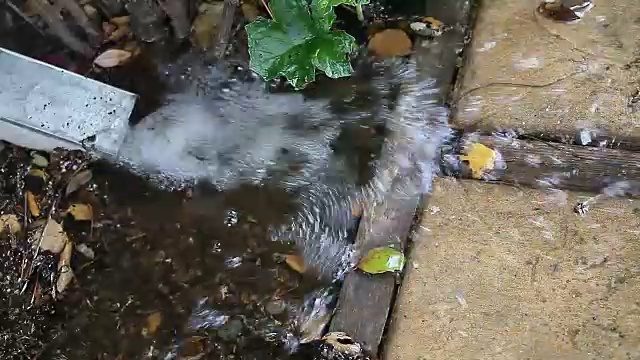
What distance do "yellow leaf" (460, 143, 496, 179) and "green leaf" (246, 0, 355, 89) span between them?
1.50ft

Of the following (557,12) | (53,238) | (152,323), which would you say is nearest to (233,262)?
(152,323)

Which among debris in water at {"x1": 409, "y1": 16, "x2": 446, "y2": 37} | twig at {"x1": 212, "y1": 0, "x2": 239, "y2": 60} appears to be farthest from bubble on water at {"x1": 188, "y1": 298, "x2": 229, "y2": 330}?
debris in water at {"x1": 409, "y1": 16, "x2": 446, "y2": 37}

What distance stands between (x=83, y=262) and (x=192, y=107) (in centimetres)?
64

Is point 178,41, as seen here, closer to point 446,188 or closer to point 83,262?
point 83,262

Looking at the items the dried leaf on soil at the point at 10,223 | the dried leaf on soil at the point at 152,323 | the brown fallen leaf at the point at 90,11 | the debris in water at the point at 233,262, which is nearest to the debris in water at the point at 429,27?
the debris in water at the point at 233,262

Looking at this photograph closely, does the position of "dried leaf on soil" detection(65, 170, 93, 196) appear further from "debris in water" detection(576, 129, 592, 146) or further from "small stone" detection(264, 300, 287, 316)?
"debris in water" detection(576, 129, 592, 146)

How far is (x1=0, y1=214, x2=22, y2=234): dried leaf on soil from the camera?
2.32 meters

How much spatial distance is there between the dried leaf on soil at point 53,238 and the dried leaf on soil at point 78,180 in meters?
0.13

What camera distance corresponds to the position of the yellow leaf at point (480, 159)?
210 centimetres

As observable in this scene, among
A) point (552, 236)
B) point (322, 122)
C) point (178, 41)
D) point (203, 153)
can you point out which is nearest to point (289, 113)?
point (322, 122)

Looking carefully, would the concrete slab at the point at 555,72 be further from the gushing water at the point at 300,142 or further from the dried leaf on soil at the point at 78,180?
the dried leaf on soil at the point at 78,180

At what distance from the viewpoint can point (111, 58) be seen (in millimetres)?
2502

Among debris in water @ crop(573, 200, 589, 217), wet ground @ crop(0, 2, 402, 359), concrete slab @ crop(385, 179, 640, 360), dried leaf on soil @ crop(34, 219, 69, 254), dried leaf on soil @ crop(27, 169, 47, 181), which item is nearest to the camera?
concrete slab @ crop(385, 179, 640, 360)

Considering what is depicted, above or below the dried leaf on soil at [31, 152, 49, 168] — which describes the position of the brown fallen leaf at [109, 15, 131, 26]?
above
